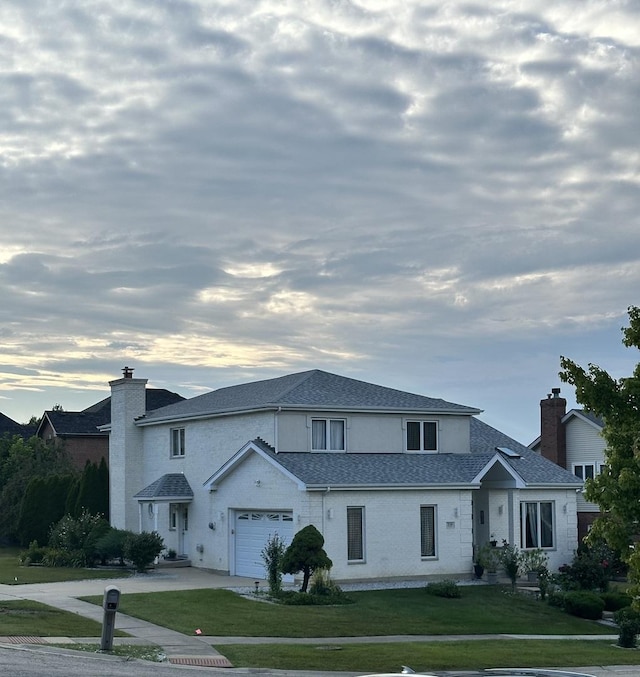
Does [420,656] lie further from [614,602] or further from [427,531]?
[427,531]

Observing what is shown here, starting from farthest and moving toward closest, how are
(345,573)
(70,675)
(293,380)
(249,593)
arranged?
(293,380)
(345,573)
(249,593)
(70,675)

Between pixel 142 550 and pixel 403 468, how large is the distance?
33.3 ft

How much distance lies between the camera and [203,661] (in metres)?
22.0

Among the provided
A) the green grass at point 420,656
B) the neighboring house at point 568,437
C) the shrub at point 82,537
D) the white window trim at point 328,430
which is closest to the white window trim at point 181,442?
the shrub at point 82,537

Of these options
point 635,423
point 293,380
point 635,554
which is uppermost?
point 293,380

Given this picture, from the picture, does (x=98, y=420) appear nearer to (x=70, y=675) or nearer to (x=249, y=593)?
(x=249, y=593)

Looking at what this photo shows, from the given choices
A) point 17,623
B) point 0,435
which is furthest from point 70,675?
point 0,435

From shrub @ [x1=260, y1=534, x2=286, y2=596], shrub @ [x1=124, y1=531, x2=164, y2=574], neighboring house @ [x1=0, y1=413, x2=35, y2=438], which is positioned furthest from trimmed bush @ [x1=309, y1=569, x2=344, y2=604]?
neighboring house @ [x1=0, y1=413, x2=35, y2=438]

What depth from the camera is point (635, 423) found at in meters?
21.4

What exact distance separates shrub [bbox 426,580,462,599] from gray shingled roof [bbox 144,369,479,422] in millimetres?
8032

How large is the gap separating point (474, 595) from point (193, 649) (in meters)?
14.6

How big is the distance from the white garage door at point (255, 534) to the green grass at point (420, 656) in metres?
12.1

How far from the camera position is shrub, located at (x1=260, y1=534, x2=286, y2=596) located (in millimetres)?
33219

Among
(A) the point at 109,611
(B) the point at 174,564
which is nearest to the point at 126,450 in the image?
(B) the point at 174,564
